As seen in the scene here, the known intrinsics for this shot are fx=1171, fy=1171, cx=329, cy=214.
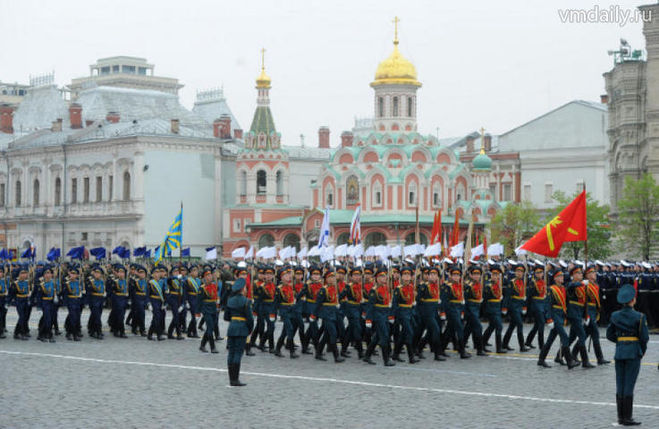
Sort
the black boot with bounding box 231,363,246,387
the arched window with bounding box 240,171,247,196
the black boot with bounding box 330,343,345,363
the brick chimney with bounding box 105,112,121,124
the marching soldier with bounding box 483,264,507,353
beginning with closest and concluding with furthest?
1. the black boot with bounding box 231,363,246,387
2. the black boot with bounding box 330,343,345,363
3. the marching soldier with bounding box 483,264,507,353
4. the arched window with bounding box 240,171,247,196
5. the brick chimney with bounding box 105,112,121,124

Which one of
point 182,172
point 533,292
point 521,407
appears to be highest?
point 182,172

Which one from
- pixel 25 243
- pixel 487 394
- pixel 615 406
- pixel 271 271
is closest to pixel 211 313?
pixel 271 271

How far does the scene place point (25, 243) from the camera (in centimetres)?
7444

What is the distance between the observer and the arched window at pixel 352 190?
223 feet

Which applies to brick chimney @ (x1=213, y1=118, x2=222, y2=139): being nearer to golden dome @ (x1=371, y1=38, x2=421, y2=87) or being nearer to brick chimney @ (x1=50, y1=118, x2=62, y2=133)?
golden dome @ (x1=371, y1=38, x2=421, y2=87)

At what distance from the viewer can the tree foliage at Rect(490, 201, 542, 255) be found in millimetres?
60188

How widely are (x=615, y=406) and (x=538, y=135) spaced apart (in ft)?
207

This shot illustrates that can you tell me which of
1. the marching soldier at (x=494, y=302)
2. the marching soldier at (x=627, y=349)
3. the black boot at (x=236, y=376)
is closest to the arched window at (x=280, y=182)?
the marching soldier at (x=494, y=302)

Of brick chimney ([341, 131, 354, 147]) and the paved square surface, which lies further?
brick chimney ([341, 131, 354, 147])

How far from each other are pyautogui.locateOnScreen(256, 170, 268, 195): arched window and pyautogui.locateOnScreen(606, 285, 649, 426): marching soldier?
56595 millimetres

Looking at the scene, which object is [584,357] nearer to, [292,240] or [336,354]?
[336,354]

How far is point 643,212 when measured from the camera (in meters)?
44.8

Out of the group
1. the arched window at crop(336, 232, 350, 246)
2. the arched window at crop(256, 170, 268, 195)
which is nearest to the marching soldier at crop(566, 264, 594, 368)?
the arched window at crop(336, 232, 350, 246)

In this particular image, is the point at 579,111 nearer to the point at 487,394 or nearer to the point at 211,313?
the point at 211,313
